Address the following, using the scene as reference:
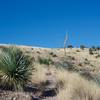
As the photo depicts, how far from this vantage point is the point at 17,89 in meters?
10.5

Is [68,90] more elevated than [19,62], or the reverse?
[19,62]

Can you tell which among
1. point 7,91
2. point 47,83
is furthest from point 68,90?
point 47,83

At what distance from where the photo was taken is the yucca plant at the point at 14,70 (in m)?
10.6

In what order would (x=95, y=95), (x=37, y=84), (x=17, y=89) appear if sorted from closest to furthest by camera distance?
(x=95, y=95)
(x=17, y=89)
(x=37, y=84)

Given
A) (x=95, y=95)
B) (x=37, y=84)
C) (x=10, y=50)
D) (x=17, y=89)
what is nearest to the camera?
(x=95, y=95)

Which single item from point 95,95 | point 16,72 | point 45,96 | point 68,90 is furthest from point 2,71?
point 95,95

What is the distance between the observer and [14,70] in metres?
10.8

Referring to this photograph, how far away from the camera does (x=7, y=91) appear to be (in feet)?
32.5

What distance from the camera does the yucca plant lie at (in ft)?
34.7

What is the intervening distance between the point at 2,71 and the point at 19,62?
72 cm

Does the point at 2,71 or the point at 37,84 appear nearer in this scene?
the point at 2,71

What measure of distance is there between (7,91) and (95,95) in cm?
280

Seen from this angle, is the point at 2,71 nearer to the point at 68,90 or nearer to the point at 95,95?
the point at 68,90

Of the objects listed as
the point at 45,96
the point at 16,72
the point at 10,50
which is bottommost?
the point at 45,96
